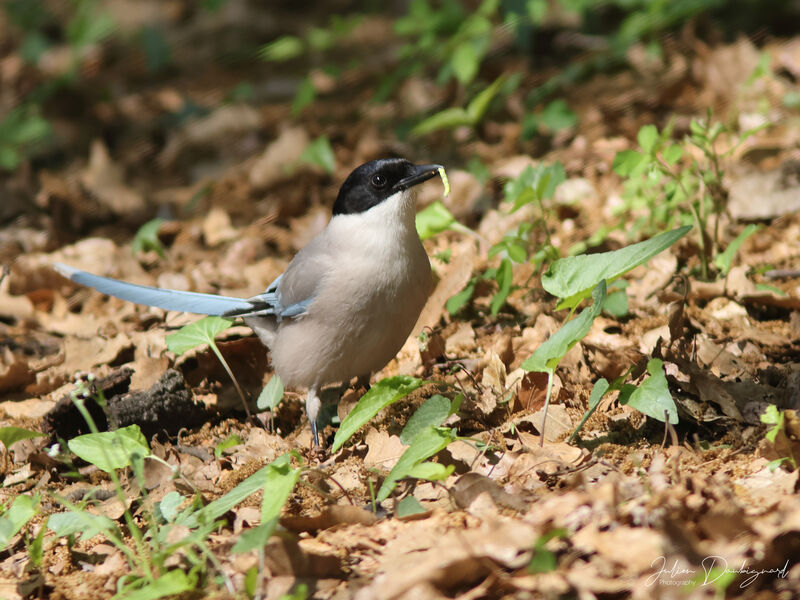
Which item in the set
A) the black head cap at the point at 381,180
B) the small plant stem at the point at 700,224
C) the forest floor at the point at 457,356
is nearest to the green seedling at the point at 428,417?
the forest floor at the point at 457,356

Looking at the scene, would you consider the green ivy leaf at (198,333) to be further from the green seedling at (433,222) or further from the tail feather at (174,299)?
the green seedling at (433,222)

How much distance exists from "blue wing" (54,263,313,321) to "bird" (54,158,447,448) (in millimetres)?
10

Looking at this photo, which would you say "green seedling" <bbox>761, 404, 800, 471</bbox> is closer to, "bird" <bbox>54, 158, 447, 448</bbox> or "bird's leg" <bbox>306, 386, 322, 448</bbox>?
"bird" <bbox>54, 158, 447, 448</bbox>

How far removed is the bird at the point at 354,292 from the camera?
13.3ft

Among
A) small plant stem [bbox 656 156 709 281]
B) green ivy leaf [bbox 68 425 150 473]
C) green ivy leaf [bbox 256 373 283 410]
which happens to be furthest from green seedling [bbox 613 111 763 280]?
green ivy leaf [bbox 68 425 150 473]

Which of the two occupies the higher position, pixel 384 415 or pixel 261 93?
pixel 261 93

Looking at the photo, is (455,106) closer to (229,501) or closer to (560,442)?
(560,442)

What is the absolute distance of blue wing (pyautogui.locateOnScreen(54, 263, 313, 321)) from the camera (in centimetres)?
456

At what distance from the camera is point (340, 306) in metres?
4.07

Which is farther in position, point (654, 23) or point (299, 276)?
point (654, 23)

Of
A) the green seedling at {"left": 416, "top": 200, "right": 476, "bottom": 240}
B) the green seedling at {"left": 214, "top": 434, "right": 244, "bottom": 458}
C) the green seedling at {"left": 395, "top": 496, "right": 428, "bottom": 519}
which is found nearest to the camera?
the green seedling at {"left": 395, "top": 496, "right": 428, "bottom": 519}

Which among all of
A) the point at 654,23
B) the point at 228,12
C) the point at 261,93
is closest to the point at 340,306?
the point at 654,23

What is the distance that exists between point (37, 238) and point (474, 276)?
12.7 ft

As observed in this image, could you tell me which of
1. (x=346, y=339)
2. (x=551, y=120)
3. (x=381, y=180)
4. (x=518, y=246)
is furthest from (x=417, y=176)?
(x=551, y=120)
